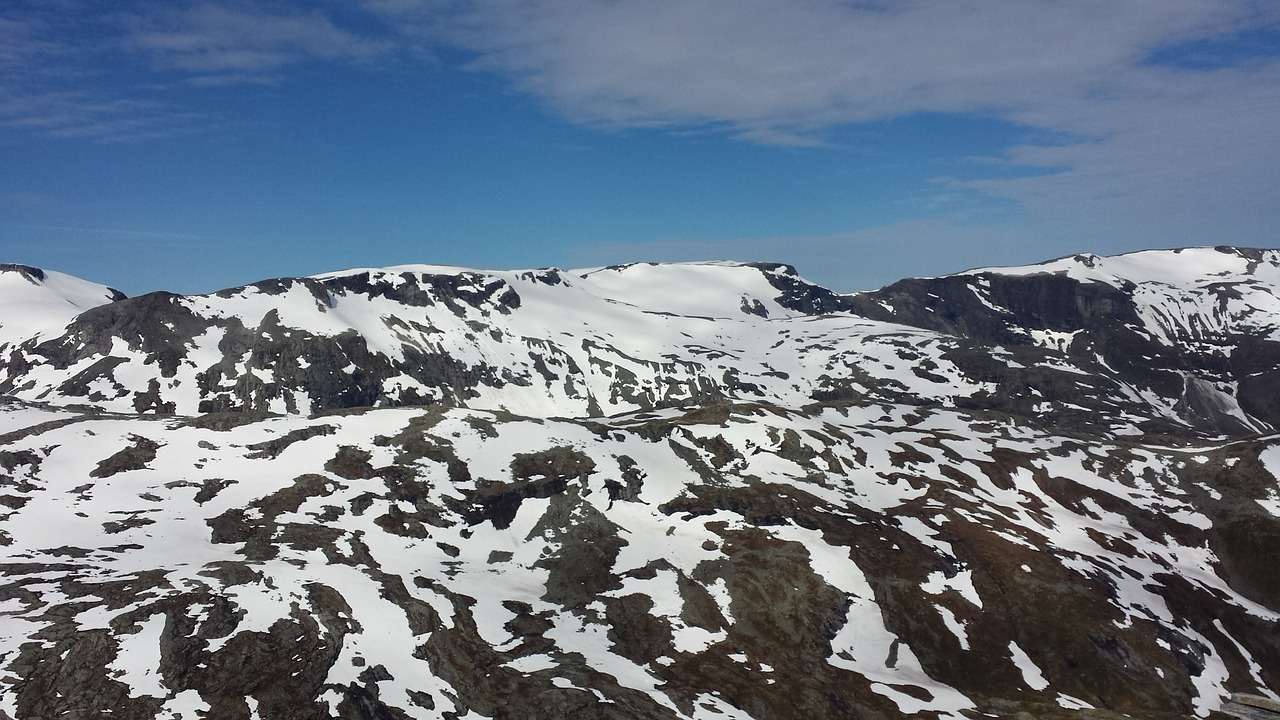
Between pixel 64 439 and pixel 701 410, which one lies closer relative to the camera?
pixel 64 439

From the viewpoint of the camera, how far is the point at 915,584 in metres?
116

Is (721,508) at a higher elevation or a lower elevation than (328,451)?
lower

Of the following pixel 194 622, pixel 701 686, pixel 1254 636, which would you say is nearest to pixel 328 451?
pixel 194 622

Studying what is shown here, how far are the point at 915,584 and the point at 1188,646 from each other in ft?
115

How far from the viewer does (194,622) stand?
76938mm

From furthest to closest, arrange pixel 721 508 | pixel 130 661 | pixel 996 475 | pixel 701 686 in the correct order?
1. pixel 996 475
2. pixel 721 508
3. pixel 701 686
4. pixel 130 661

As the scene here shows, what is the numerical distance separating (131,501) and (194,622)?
4309 cm

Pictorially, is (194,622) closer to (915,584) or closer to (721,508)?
(721,508)

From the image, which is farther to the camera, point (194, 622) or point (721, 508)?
point (721, 508)

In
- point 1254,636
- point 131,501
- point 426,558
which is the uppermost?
point 131,501

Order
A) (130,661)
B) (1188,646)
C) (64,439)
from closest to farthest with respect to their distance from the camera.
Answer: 1. (130,661)
2. (1188,646)
3. (64,439)

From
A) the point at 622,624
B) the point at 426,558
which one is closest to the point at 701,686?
the point at 622,624

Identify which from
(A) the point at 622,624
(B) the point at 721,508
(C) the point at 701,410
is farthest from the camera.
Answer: (C) the point at 701,410

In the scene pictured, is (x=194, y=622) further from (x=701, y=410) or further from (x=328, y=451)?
(x=701, y=410)
